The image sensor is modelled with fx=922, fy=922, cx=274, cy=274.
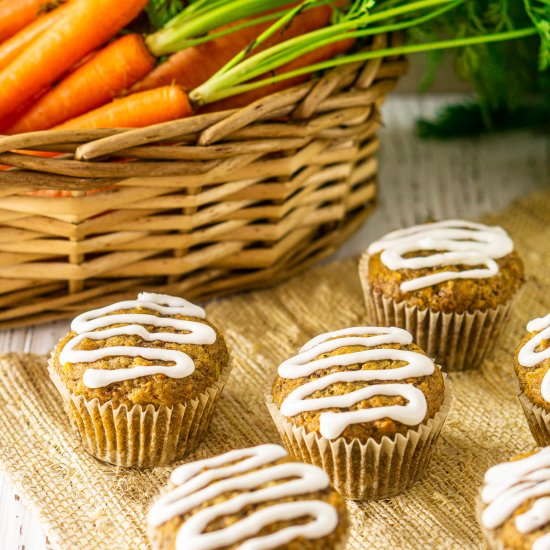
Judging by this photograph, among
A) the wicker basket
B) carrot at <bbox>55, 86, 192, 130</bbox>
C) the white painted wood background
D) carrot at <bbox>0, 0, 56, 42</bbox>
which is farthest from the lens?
the white painted wood background

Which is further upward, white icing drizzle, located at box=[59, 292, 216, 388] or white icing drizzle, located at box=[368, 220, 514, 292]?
white icing drizzle, located at box=[59, 292, 216, 388]

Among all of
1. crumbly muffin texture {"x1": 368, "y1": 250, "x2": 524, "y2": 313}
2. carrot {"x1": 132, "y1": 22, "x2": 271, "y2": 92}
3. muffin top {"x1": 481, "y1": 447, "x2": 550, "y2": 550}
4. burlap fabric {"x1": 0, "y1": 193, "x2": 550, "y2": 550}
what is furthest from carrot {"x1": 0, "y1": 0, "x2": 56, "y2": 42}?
muffin top {"x1": 481, "y1": 447, "x2": 550, "y2": 550}

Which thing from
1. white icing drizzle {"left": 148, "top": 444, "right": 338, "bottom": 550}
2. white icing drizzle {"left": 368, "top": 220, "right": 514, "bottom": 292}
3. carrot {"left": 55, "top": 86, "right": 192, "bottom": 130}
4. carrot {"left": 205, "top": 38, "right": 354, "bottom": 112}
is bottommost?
white icing drizzle {"left": 368, "top": 220, "right": 514, "bottom": 292}

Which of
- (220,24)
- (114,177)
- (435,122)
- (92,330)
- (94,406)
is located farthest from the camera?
(435,122)

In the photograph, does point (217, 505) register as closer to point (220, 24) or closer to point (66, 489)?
point (66, 489)

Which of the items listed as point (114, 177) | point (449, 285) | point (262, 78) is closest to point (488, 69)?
point (262, 78)

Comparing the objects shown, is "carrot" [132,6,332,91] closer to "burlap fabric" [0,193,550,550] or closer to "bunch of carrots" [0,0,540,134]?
"bunch of carrots" [0,0,540,134]
